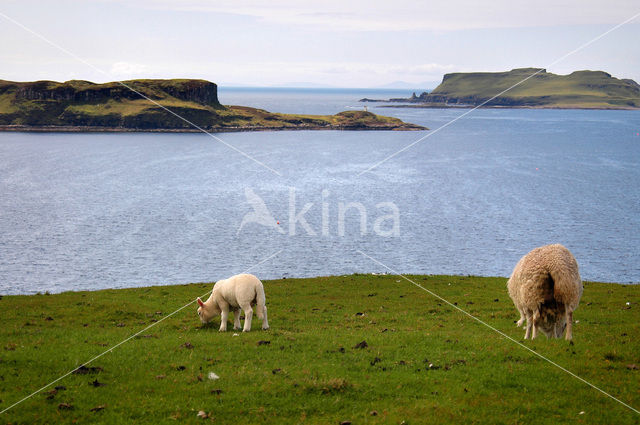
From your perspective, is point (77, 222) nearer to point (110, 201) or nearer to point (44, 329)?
point (110, 201)

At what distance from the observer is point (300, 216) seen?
87.6 m

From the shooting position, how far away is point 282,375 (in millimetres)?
13914

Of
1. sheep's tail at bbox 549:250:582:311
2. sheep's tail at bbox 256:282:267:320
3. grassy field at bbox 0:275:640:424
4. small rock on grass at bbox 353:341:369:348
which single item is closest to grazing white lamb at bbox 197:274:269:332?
sheep's tail at bbox 256:282:267:320

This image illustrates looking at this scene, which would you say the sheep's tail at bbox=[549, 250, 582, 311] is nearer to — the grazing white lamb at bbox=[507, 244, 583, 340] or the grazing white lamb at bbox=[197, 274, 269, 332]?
the grazing white lamb at bbox=[507, 244, 583, 340]

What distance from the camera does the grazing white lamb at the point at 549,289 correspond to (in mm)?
15883

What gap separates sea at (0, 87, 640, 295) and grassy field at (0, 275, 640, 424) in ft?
121

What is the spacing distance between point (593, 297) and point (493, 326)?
10808 millimetres

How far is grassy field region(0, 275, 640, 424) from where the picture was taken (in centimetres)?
1180

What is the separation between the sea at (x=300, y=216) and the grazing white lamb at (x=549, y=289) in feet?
134

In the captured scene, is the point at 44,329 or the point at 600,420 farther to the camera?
the point at 44,329

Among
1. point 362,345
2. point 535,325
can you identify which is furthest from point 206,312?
point 535,325

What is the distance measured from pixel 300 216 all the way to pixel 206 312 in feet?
218

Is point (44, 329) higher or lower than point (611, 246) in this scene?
higher

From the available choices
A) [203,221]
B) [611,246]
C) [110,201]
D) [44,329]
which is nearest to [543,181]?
[611,246]
